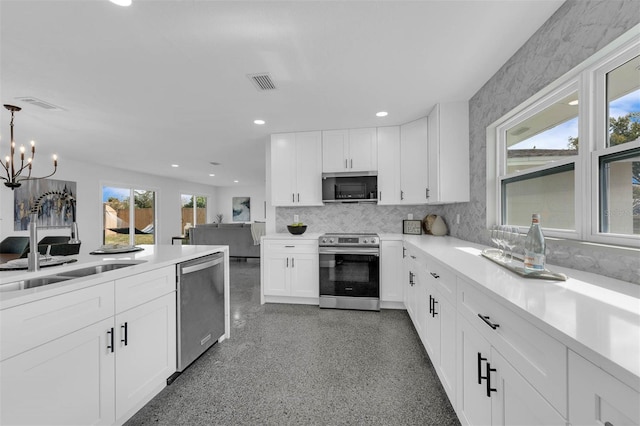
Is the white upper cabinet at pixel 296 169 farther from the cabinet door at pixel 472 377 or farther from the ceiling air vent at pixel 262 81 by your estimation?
the cabinet door at pixel 472 377

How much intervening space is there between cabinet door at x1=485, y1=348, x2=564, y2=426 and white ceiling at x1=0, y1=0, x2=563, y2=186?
183 cm

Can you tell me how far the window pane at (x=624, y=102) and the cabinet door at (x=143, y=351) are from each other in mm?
2775

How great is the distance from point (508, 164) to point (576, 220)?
3.20 ft

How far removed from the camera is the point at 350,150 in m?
3.69

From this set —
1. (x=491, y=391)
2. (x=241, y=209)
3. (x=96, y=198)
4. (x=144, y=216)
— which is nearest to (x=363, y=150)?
(x=491, y=391)

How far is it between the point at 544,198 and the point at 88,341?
290cm

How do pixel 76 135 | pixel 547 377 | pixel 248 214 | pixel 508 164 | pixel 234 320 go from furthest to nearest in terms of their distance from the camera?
pixel 248 214
pixel 76 135
pixel 234 320
pixel 508 164
pixel 547 377

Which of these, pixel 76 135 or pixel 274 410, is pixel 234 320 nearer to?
pixel 274 410

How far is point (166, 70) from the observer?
83.8 inches

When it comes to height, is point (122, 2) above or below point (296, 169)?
above

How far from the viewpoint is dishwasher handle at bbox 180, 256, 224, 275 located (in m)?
2.00

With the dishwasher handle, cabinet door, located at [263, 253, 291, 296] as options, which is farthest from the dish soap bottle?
cabinet door, located at [263, 253, 291, 296]

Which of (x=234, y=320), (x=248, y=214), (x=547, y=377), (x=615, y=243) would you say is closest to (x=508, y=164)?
(x=615, y=243)

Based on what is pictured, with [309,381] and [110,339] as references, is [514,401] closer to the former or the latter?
[309,381]
